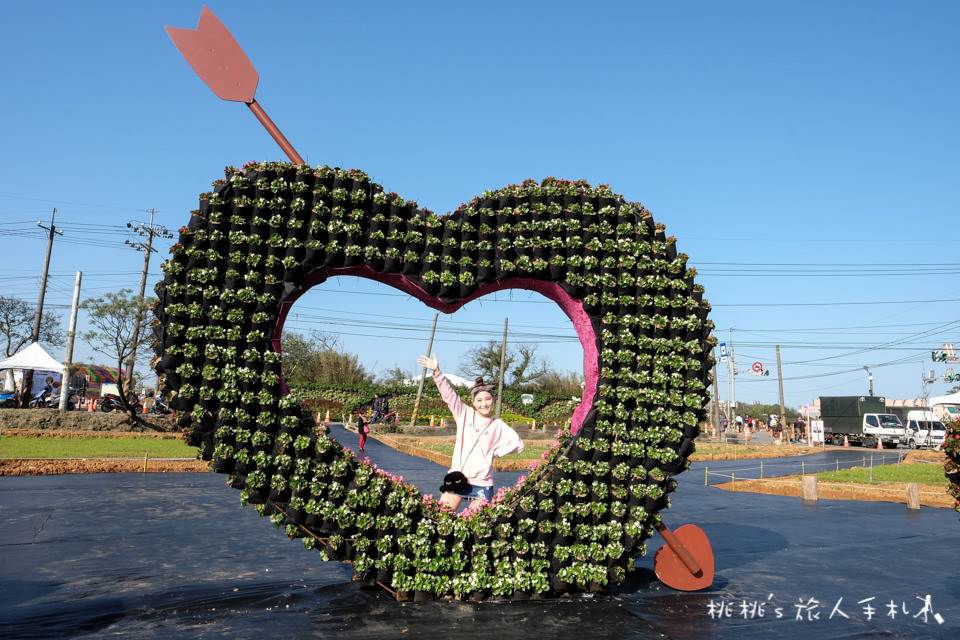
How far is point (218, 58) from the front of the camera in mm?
6281

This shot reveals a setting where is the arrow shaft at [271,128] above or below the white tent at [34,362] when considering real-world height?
above

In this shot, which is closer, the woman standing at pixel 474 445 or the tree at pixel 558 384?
the woman standing at pixel 474 445

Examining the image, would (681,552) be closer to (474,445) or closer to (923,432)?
(474,445)

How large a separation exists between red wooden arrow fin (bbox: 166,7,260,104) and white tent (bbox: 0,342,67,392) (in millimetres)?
27486

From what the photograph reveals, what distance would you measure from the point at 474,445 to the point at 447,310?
135 centimetres

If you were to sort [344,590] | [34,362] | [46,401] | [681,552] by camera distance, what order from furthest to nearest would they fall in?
[46,401] → [34,362] → [681,552] → [344,590]

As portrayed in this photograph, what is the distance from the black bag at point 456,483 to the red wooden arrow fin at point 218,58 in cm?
417

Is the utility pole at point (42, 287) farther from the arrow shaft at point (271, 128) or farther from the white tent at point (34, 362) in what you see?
the arrow shaft at point (271, 128)

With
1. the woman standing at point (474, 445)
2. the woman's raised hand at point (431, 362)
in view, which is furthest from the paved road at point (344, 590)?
the woman's raised hand at point (431, 362)

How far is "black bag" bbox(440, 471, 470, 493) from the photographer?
6207 millimetres

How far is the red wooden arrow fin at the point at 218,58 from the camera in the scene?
620 cm

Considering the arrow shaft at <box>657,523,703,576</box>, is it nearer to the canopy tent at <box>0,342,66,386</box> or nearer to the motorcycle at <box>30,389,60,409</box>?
the canopy tent at <box>0,342,66,386</box>

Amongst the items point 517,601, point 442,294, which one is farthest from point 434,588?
point 442,294

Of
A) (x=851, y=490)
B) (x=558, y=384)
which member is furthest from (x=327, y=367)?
(x=851, y=490)
